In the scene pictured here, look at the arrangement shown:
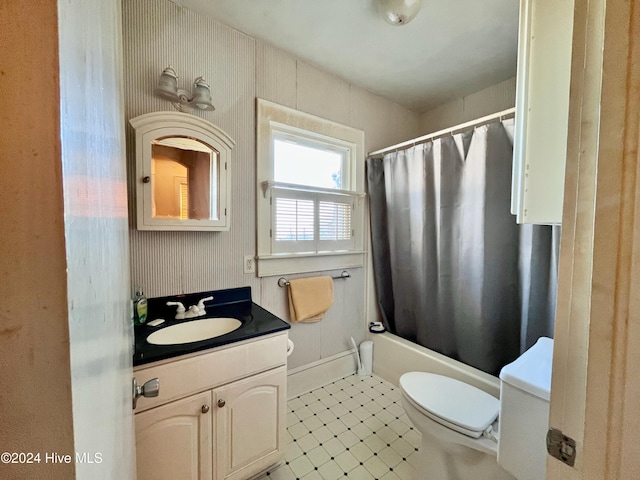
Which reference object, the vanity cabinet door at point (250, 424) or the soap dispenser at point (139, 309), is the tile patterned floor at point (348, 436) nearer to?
the vanity cabinet door at point (250, 424)

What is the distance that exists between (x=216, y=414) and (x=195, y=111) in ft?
4.91

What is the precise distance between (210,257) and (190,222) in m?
0.25

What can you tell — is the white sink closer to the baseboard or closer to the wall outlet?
the wall outlet

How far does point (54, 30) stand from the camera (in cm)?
20

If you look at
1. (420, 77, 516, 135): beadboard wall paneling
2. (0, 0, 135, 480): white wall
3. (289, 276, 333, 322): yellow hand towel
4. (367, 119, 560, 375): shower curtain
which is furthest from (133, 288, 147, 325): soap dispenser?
(420, 77, 516, 135): beadboard wall paneling

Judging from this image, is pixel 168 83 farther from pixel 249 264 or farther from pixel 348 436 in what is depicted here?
pixel 348 436

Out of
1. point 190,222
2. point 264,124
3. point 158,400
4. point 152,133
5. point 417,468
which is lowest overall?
point 417,468

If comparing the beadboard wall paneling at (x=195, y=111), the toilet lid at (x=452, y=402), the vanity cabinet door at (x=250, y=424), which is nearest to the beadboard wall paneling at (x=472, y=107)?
the beadboard wall paneling at (x=195, y=111)

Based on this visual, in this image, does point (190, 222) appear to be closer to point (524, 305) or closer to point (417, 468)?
point (417, 468)

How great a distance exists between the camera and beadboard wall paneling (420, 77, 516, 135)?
6.13 feet

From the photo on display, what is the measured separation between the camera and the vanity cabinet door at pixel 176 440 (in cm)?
90

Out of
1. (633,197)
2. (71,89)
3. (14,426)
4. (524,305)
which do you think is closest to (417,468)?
(524,305)

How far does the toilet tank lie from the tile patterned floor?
2.08 feet

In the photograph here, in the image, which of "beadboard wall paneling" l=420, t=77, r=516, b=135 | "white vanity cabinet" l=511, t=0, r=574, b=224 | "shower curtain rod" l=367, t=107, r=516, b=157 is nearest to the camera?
"white vanity cabinet" l=511, t=0, r=574, b=224
